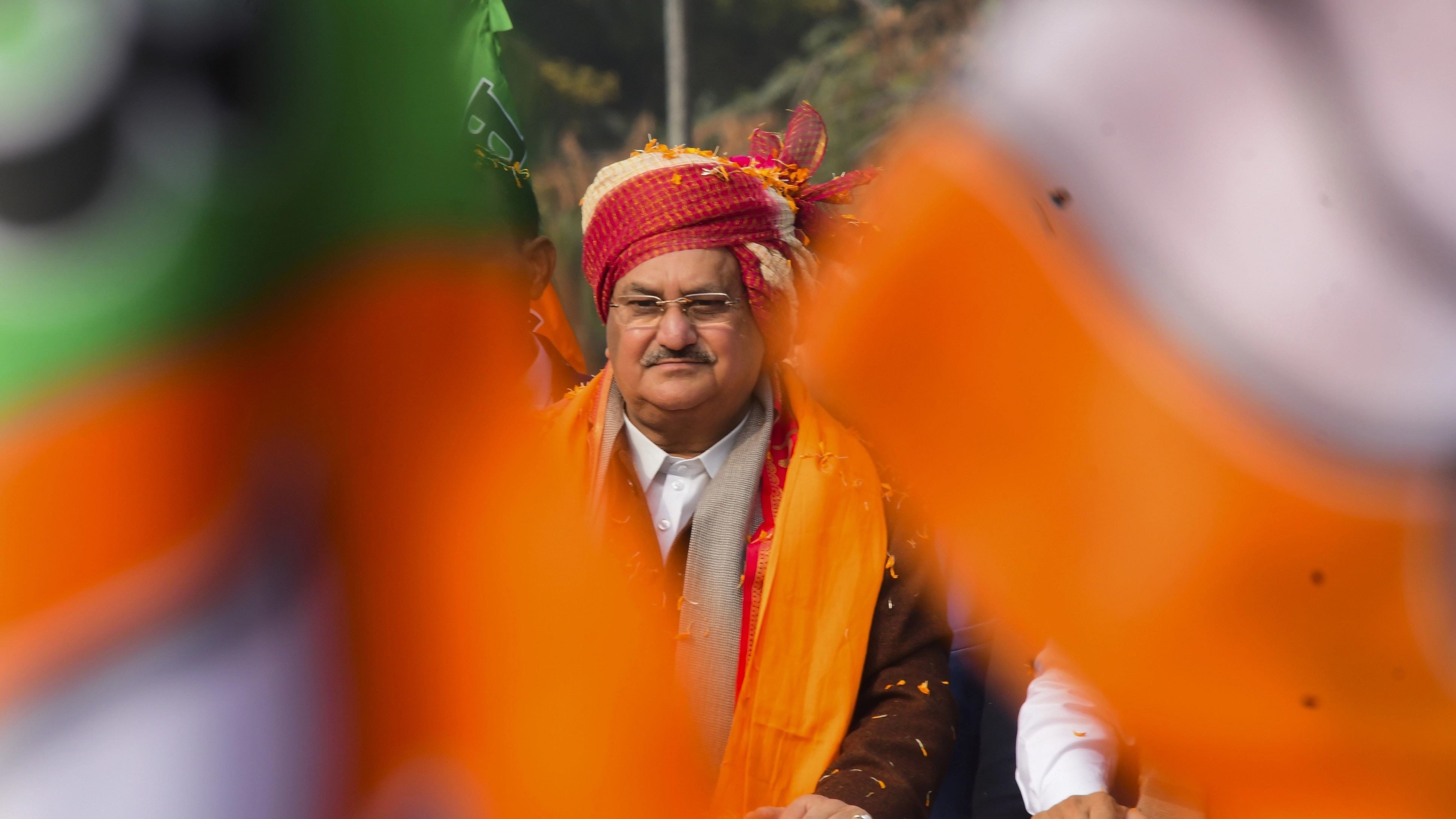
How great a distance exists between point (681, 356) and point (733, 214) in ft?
0.78

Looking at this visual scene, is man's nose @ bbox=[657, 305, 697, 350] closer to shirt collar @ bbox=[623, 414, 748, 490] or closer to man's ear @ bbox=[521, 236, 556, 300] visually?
shirt collar @ bbox=[623, 414, 748, 490]

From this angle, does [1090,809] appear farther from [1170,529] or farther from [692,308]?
[692,308]

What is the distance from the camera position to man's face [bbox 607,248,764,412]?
6.33 ft

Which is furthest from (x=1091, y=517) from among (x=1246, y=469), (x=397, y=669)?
(x=397, y=669)

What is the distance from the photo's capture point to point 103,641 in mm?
1046

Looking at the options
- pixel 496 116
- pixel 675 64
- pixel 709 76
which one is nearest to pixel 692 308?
pixel 496 116

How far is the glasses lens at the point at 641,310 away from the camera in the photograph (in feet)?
6.38

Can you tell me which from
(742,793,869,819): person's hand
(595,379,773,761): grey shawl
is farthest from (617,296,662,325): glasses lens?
(742,793,869,819): person's hand

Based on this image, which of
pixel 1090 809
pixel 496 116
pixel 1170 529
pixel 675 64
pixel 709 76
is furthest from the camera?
pixel 709 76

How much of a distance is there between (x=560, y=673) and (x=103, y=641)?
1.68ft

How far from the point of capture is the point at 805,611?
6.28 feet

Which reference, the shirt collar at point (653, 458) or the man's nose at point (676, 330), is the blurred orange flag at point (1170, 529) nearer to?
the man's nose at point (676, 330)

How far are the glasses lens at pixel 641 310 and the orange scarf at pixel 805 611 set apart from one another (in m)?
0.19

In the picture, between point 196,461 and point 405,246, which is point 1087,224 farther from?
point 196,461
